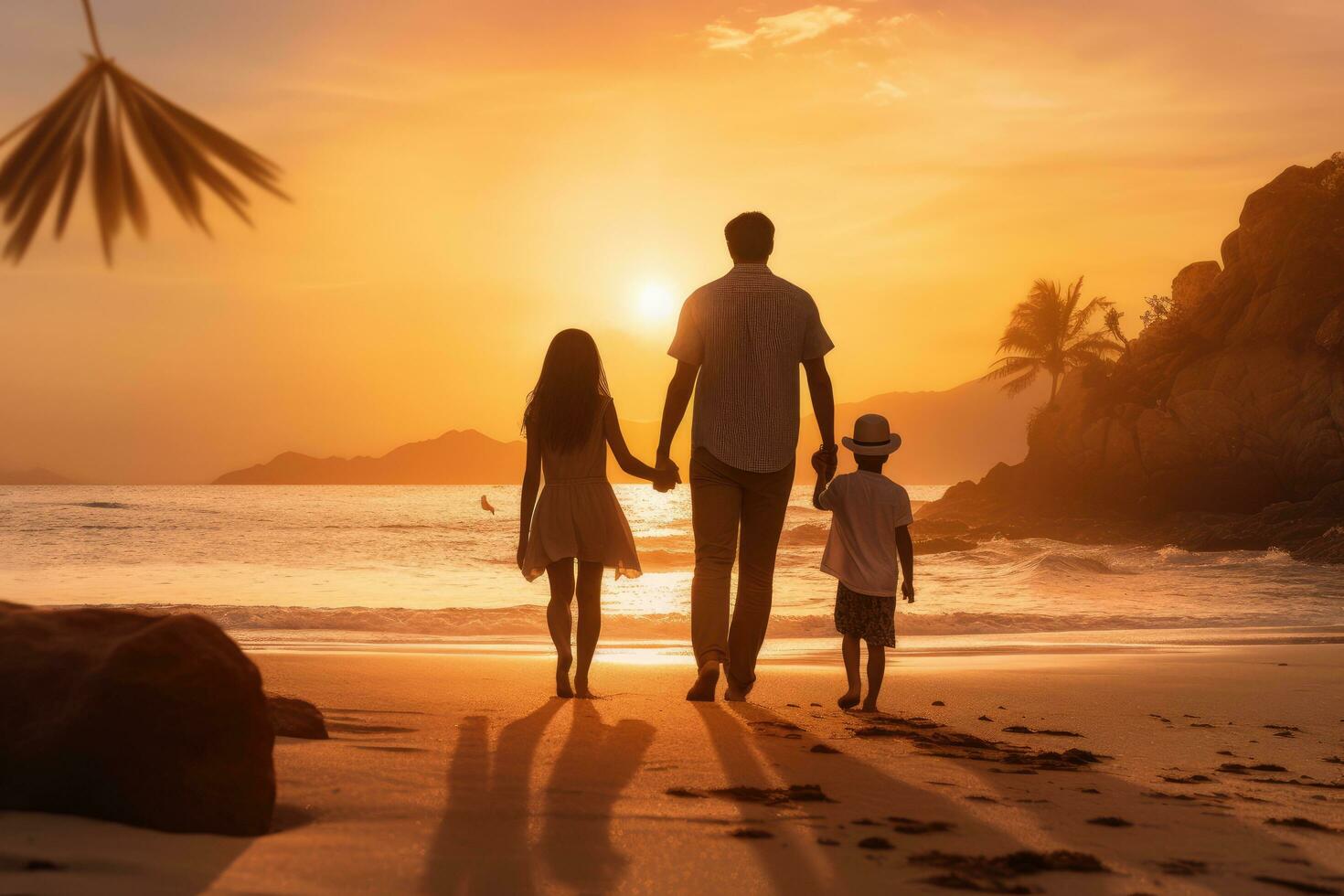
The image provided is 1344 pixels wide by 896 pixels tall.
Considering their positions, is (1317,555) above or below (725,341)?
below

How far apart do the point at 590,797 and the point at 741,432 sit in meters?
2.84

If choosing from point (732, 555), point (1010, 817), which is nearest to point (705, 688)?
point (732, 555)

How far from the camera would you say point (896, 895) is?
2.50 metres

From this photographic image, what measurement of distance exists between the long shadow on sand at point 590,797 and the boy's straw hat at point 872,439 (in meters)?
2.25

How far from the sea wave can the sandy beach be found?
7446 millimetres

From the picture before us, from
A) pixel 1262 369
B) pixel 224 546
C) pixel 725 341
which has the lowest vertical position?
pixel 224 546

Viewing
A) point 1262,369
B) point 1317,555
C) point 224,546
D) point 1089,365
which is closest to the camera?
point 1317,555

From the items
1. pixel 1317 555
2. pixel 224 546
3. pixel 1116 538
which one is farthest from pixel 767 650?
pixel 1116 538

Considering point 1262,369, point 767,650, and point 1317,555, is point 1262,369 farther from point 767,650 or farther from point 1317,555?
point 767,650

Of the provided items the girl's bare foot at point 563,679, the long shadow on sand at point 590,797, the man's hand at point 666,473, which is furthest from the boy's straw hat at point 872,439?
the long shadow on sand at point 590,797

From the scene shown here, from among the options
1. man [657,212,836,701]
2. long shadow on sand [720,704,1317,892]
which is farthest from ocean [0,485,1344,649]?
long shadow on sand [720,704,1317,892]

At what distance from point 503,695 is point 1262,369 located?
34.7m

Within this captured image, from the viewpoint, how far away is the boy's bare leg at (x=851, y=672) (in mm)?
5996

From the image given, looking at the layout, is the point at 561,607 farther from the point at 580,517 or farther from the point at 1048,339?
the point at 1048,339
